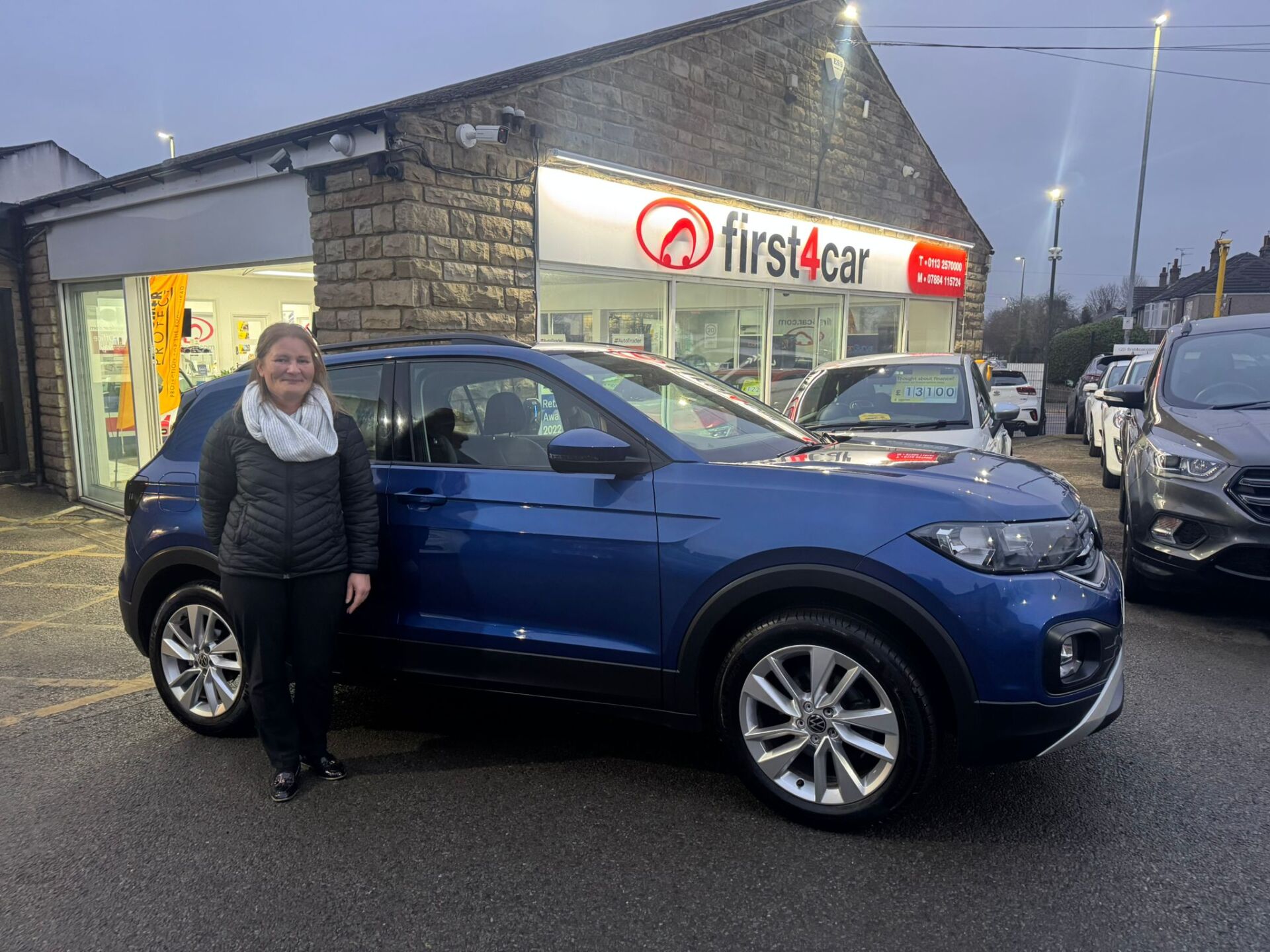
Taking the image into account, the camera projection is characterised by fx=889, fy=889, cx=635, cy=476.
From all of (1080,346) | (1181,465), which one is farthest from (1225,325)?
(1080,346)

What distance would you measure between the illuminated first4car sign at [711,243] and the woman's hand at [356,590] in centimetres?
489

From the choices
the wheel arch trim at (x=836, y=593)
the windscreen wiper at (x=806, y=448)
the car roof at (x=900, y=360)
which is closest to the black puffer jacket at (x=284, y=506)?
the wheel arch trim at (x=836, y=593)

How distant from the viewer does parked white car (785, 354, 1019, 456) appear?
6660mm

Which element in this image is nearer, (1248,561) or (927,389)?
(1248,561)

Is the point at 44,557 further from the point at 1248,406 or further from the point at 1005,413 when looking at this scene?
the point at 1248,406

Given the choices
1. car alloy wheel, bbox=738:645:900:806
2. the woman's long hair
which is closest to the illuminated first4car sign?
the woman's long hair

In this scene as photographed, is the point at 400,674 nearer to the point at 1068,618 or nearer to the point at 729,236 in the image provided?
the point at 1068,618

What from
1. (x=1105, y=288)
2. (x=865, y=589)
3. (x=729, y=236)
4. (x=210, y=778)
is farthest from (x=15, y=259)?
(x=1105, y=288)

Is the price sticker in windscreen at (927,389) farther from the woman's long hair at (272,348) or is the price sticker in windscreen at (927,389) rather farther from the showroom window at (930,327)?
the showroom window at (930,327)

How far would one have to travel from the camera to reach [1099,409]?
42.8 ft

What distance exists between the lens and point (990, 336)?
6888 centimetres

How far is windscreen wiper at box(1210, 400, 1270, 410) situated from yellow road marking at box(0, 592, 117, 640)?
25.5ft

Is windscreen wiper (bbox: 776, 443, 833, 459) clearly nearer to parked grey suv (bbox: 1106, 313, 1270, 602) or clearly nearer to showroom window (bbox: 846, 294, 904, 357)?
parked grey suv (bbox: 1106, 313, 1270, 602)

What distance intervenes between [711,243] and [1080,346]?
33.2 m
